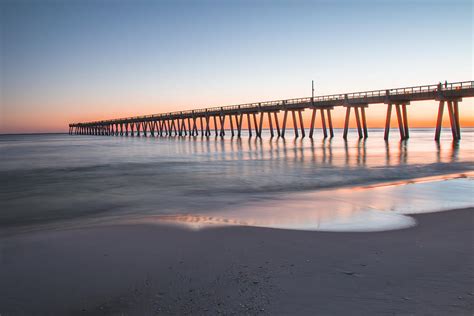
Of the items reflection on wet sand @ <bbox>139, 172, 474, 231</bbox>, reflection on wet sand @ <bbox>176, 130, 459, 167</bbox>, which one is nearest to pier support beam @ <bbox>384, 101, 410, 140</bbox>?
reflection on wet sand @ <bbox>176, 130, 459, 167</bbox>

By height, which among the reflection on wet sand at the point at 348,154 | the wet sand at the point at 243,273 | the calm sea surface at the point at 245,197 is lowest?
the reflection on wet sand at the point at 348,154

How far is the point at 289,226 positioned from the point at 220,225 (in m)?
1.22

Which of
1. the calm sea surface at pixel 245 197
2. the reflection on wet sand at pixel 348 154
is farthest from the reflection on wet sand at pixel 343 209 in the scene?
the reflection on wet sand at pixel 348 154

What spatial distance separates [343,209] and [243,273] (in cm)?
422

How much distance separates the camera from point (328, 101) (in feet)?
123

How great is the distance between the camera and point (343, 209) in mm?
7402

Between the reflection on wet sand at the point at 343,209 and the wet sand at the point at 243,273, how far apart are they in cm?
61

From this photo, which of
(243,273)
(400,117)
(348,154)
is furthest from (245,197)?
(400,117)

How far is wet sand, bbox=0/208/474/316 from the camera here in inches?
123

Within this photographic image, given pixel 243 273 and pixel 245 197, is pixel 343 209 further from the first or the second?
pixel 243 273

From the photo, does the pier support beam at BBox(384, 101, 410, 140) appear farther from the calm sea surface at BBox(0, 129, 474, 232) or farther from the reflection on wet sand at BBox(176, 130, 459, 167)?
the calm sea surface at BBox(0, 129, 474, 232)

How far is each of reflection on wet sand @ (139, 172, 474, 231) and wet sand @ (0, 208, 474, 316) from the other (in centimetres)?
61

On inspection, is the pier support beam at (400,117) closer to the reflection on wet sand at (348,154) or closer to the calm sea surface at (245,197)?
the reflection on wet sand at (348,154)

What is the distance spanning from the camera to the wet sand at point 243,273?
3129 mm
